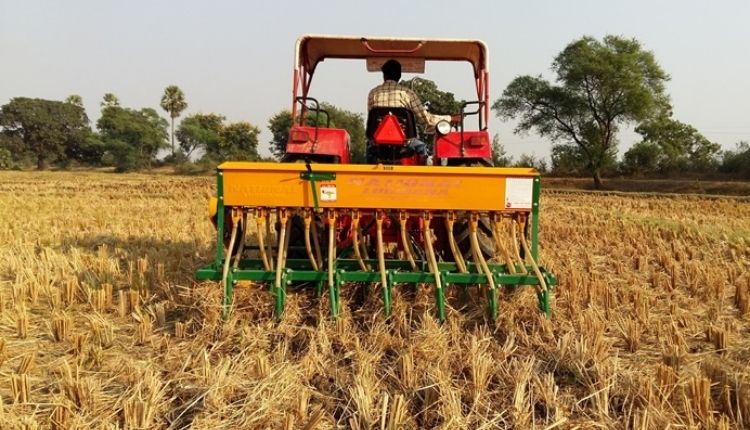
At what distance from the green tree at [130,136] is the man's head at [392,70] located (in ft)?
146

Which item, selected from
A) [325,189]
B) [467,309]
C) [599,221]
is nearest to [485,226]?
[467,309]

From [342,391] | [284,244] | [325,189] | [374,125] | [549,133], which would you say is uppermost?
[549,133]

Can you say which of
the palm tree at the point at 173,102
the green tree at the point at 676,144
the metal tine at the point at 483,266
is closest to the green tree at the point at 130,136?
the palm tree at the point at 173,102

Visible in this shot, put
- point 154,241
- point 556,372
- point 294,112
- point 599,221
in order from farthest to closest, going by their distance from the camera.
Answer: point 599,221
point 154,241
point 294,112
point 556,372

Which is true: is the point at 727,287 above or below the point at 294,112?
below

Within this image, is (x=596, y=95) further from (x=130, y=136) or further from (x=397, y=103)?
(x=130, y=136)

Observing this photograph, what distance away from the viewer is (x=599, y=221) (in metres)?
9.22

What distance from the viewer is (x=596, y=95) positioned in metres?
28.4

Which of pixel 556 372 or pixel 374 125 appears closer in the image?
pixel 556 372

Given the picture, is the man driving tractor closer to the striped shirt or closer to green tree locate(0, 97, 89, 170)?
the striped shirt

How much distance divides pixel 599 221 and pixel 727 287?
467 centimetres

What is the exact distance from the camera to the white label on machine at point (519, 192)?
11.4 ft

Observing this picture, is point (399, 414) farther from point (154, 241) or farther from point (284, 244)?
point (154, 241)

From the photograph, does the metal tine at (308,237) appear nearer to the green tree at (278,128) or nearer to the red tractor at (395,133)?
the red tractor at (395,133)
